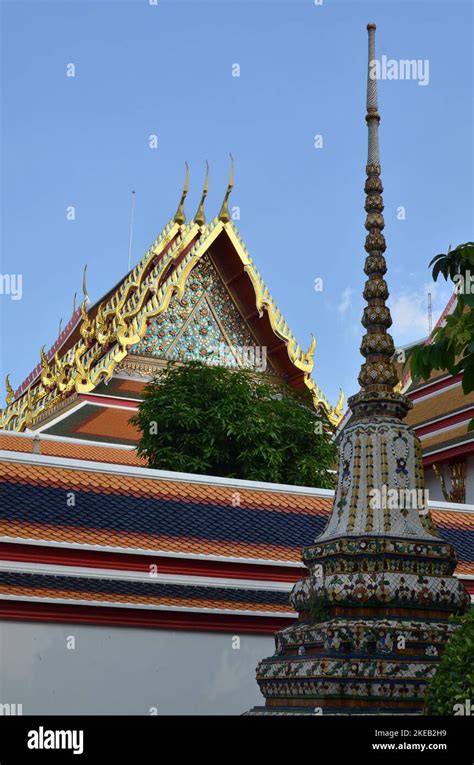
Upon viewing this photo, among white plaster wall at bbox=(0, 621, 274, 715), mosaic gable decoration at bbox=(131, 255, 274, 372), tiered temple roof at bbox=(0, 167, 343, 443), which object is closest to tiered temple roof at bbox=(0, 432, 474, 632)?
white plaster wall at bbox=(0, 621, 274, 715)

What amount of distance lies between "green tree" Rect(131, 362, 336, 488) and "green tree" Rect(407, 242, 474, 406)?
621 cm

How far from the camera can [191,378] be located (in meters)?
13.0

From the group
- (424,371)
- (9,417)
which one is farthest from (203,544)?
(9,417)

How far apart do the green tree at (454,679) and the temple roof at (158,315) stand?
11481 mm

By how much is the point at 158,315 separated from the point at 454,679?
12.5m

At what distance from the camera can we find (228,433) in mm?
12219

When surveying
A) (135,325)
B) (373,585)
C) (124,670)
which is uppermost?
(135,325)

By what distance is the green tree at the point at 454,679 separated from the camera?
500 cm

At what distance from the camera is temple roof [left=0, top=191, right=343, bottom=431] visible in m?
16.5

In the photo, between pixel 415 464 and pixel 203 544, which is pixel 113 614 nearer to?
pixel 203 544

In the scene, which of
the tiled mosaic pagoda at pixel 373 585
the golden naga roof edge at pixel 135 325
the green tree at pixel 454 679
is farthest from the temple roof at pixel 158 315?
the green tree at pixel 454 679

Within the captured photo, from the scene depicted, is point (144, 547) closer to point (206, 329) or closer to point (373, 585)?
point (373, 585)

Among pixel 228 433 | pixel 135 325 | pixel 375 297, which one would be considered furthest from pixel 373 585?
pixel 135 325

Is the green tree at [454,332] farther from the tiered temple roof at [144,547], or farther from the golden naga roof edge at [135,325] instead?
the golden naga roof edge at [135,325]
